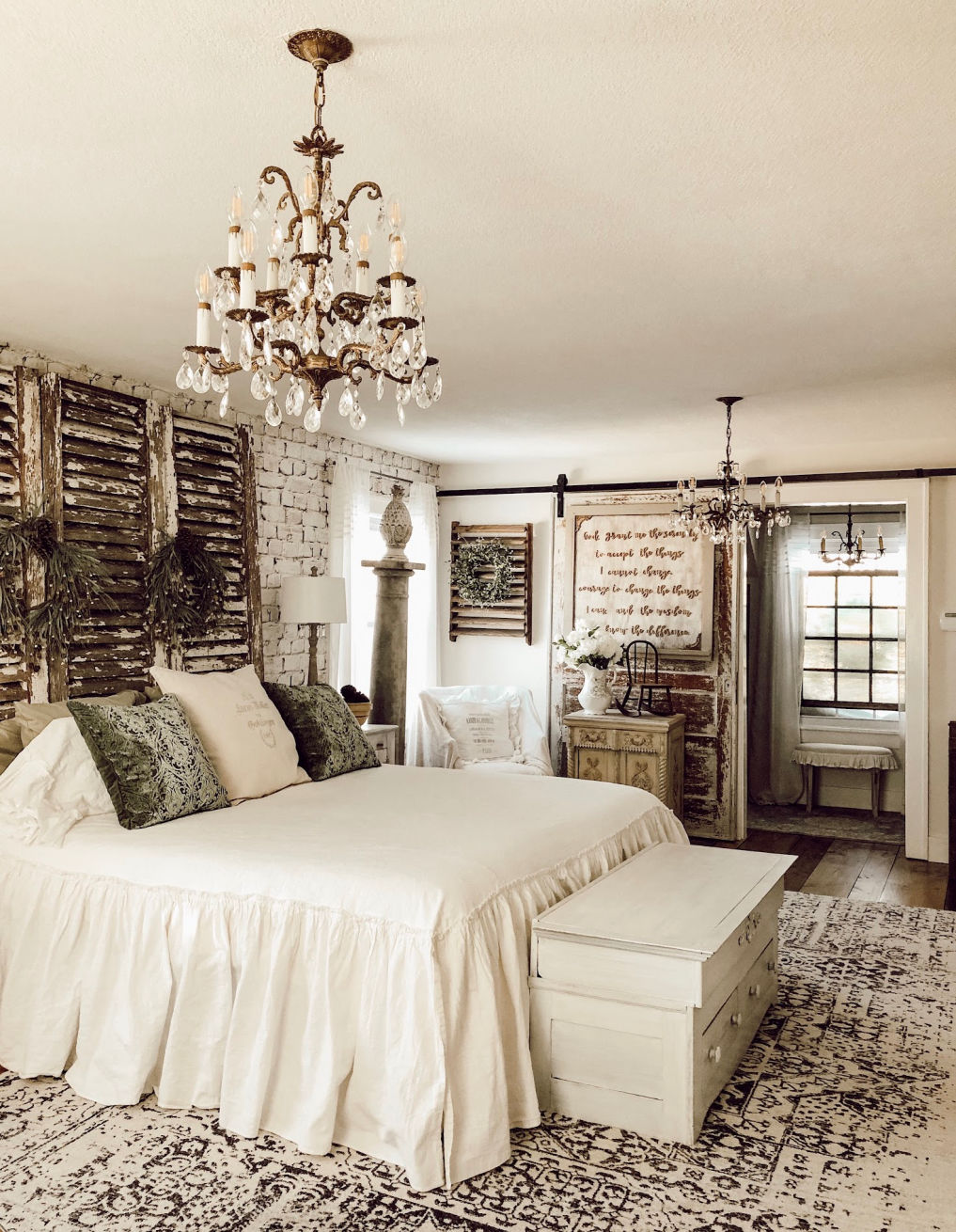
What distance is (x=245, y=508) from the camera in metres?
5.33

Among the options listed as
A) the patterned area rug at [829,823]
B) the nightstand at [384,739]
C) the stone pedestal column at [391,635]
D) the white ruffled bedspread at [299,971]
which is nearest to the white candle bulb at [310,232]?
the white ruffled bedspread at [299,971]

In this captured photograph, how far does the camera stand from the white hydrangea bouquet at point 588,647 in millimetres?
6328

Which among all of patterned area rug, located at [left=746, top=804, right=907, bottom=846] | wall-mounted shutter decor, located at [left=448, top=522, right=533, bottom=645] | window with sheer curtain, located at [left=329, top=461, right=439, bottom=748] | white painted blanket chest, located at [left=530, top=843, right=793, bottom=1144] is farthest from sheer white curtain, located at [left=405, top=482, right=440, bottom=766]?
white painted blanket chest, located at [left=530, top=843, right=793, bottom=1144]

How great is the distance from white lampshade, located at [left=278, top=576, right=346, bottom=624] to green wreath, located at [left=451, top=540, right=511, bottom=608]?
187cm

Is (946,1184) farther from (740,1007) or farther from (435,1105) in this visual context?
(435,1105)

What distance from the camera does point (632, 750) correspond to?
242 inches

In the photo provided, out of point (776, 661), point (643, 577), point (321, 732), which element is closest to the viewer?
point (321, 732)

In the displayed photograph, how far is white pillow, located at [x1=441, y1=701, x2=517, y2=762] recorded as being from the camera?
626 centimetres

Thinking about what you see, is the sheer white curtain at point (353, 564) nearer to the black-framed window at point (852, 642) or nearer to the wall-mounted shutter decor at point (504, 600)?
the wall-mounted shutter decor at point (504, 600)

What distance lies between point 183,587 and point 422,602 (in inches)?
102

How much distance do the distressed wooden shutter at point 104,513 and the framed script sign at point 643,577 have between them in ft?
10.5

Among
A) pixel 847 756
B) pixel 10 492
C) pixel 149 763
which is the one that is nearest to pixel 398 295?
pixel 149 763

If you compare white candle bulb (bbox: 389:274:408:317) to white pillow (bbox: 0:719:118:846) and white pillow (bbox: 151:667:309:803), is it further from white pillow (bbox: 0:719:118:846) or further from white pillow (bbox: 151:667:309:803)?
white pillow (bbox: 151:667:309:803)

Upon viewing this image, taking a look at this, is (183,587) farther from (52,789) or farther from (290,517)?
(52,789)
